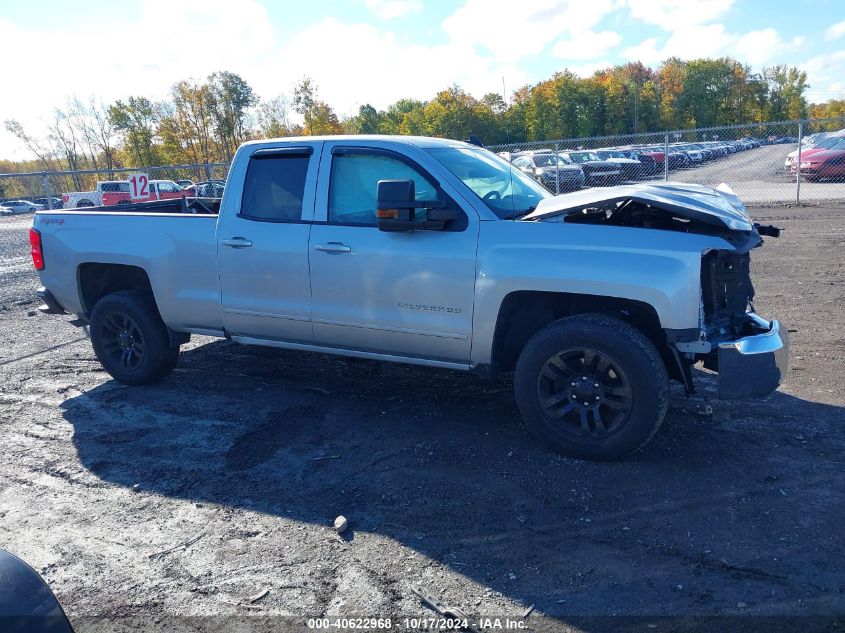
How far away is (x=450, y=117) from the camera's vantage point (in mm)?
45969

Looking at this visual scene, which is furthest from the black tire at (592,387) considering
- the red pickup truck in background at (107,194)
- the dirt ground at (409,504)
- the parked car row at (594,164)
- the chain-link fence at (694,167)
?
the red pickup truck in background at (107,194)

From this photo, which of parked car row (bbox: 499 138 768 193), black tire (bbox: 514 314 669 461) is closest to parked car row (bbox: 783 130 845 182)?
parked car row (bbox: 499 138 768 193)

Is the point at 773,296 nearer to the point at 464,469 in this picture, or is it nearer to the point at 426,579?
the point at 464,469

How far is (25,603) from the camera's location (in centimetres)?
217

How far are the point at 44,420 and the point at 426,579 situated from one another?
12.5ft

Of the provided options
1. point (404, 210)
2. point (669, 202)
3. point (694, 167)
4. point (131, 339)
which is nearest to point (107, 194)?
point (694, 167)

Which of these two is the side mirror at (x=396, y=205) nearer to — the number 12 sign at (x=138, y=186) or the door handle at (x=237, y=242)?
the door handle at (x=237, y=242)

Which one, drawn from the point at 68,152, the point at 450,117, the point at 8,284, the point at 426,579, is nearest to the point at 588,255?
the point at 426,579

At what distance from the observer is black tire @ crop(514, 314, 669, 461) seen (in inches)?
164

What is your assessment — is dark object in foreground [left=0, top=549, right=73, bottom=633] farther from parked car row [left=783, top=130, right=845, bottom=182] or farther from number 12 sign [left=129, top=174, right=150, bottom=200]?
parked car row [left=783, top=130, right=845, bottom=182]

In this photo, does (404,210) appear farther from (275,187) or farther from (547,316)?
(275,187)

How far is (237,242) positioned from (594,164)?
57.9 feet

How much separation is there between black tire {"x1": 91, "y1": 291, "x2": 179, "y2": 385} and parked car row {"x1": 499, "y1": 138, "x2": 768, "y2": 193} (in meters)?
12.8

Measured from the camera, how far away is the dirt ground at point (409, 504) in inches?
125
